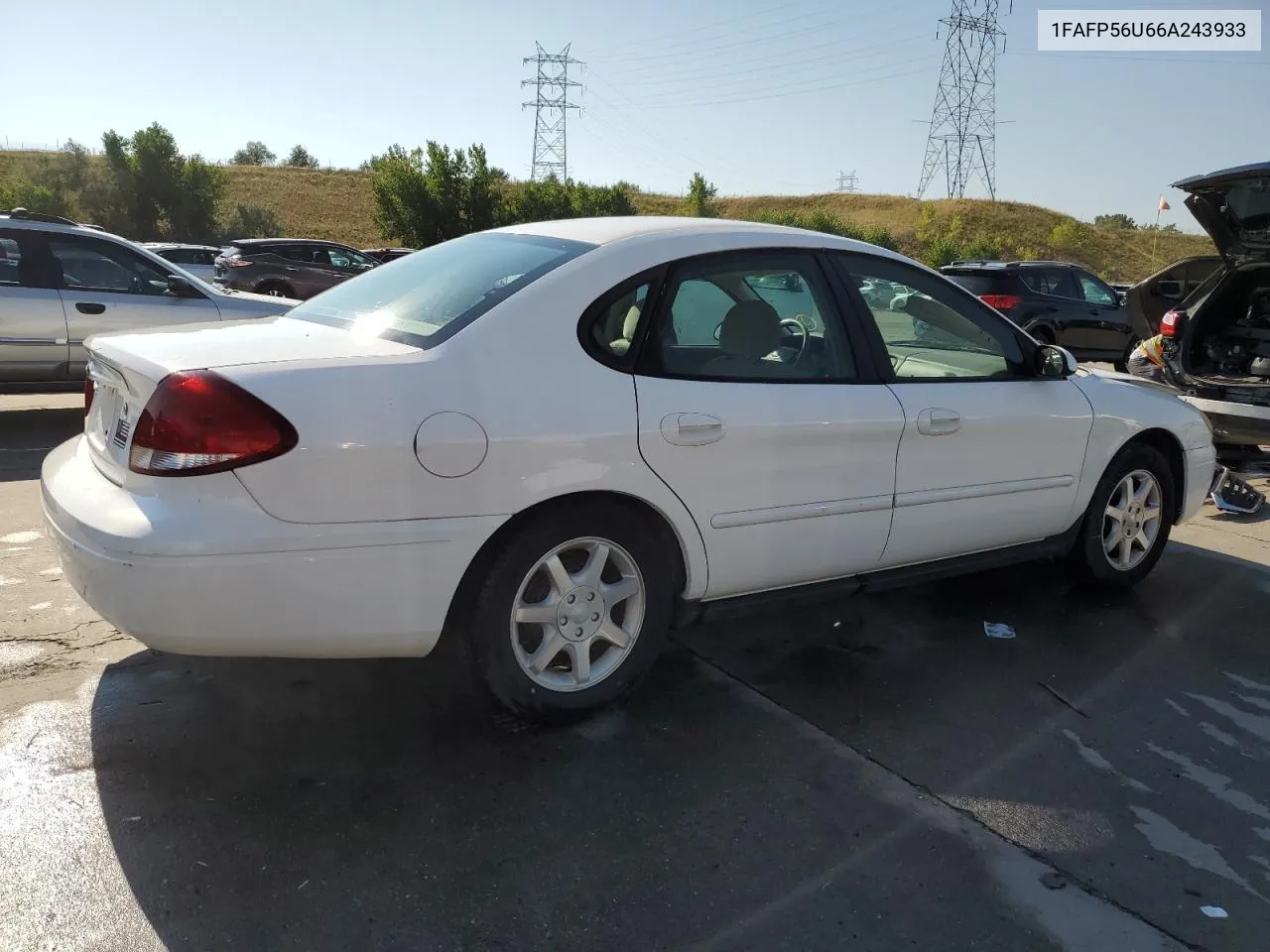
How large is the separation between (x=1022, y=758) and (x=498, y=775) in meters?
1.68

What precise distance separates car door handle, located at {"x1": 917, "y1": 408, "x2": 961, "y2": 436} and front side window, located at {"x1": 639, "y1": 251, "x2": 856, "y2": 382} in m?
0.34

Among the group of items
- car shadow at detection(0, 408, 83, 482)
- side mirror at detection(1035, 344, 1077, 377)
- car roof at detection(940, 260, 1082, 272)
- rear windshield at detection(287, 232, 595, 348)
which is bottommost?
car shadow at detection(0, 408, 83, 482)

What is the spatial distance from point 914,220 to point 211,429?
266 feet

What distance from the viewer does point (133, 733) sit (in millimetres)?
3133

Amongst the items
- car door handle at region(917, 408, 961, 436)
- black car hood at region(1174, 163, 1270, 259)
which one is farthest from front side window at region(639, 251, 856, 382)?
black car hood at region(1174, 163, 1270, 259)

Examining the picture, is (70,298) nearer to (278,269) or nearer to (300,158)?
(278,269)

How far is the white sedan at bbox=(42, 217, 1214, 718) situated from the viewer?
2.70 m

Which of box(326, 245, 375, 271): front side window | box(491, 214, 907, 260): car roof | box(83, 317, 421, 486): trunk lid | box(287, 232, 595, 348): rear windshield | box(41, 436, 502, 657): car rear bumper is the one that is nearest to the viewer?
box(41, 436, 502, 657): car rear bumper

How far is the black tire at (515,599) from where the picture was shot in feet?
9.82

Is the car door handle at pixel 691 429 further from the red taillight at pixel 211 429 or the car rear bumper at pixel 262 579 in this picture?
the red taillight at pixel 211 429

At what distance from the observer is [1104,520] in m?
4.77

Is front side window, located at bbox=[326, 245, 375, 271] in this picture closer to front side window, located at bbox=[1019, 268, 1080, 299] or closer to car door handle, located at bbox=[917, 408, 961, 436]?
front side window, located at bbox=[1019, 268, 1080, 299]

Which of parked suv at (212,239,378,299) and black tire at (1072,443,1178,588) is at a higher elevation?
parked suv at (212,239,378,299)

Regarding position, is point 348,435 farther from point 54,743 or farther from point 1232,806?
point 1232,806
